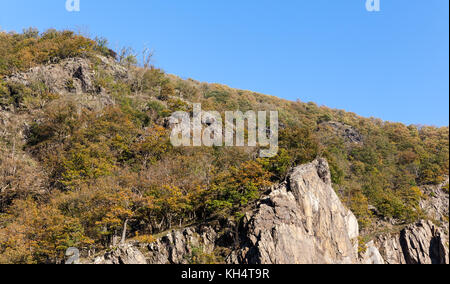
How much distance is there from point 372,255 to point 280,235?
48.6ft

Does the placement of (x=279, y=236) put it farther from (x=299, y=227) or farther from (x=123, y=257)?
(x=123, y=257)

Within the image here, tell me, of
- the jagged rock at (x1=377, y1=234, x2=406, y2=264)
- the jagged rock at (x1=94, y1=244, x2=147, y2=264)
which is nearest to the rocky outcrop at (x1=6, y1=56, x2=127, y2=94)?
the jagged rock at (x1=94, y1=244, x2=147, y2=264)

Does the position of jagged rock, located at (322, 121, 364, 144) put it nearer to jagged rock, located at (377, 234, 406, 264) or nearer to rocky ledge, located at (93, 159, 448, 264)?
jagged rock, located at (377, 234, 406, 264)

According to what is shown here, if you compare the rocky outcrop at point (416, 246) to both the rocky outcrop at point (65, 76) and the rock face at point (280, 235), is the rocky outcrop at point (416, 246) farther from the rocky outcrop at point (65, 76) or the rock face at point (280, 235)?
the rocky outcrop at point (65, 76)

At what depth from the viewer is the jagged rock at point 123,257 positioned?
72.3 ft

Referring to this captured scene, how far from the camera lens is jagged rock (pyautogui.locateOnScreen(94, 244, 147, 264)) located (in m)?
22.0

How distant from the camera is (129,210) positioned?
24.9 metres

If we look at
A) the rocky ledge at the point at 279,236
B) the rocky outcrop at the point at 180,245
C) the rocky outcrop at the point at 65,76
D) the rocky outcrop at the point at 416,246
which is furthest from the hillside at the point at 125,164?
the rocky outcrop at the point at 416,246

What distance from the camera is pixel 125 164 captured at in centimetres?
3544

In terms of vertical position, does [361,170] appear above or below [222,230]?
above
